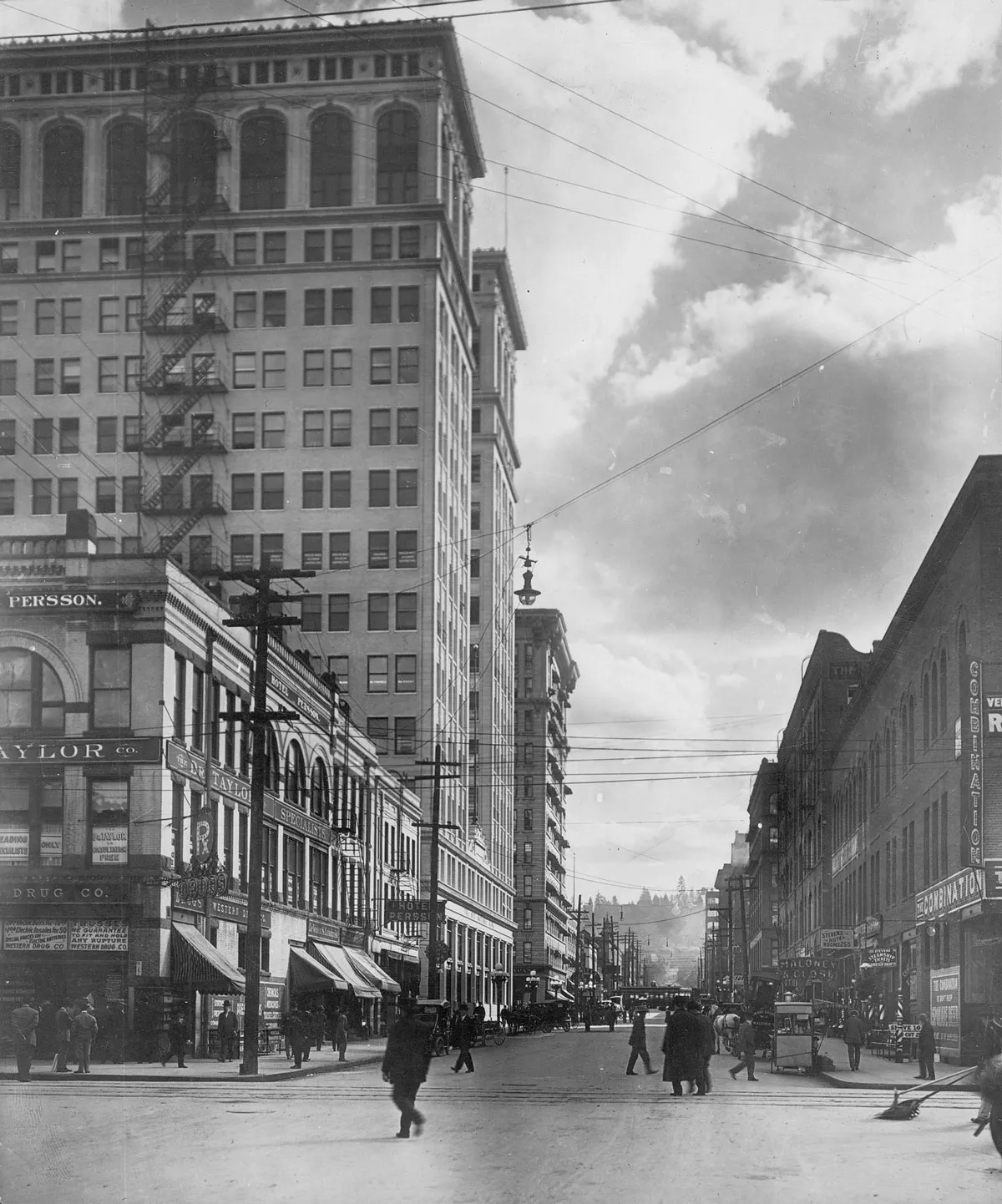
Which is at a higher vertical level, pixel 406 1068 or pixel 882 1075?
pixel 406 1068

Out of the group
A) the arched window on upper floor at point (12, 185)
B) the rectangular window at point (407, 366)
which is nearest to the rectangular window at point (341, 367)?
the rectangular window at point (407, 366)

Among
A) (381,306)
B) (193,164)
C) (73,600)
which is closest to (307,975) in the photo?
(73,600)

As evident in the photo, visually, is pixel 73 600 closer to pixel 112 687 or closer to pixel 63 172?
pixel 112 687

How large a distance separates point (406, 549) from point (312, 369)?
11.5 metres

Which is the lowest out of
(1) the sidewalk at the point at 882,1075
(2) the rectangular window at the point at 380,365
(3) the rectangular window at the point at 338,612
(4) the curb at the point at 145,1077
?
(1) the sidewalk at the point at 882,1075

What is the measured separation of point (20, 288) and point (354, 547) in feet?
66.0

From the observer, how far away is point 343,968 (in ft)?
185

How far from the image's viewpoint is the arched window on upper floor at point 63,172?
193 ft

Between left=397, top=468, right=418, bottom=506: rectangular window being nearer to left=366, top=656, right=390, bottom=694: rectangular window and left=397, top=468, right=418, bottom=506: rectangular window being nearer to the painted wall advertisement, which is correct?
left=366, top=656, right=390, bottom=694: rectangular window

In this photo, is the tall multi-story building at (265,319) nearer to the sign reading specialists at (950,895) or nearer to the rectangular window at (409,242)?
the rectangular window at (409,242)

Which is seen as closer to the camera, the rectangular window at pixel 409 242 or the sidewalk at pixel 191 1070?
the sidewalk at pixel 191 1070

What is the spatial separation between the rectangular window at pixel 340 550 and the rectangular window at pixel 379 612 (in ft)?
7.77

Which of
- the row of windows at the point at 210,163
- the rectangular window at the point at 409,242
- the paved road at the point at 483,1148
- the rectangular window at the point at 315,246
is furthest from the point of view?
the rectangular window at the point at 409,242

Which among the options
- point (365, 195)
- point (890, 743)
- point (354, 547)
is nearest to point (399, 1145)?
point (890, 743)
